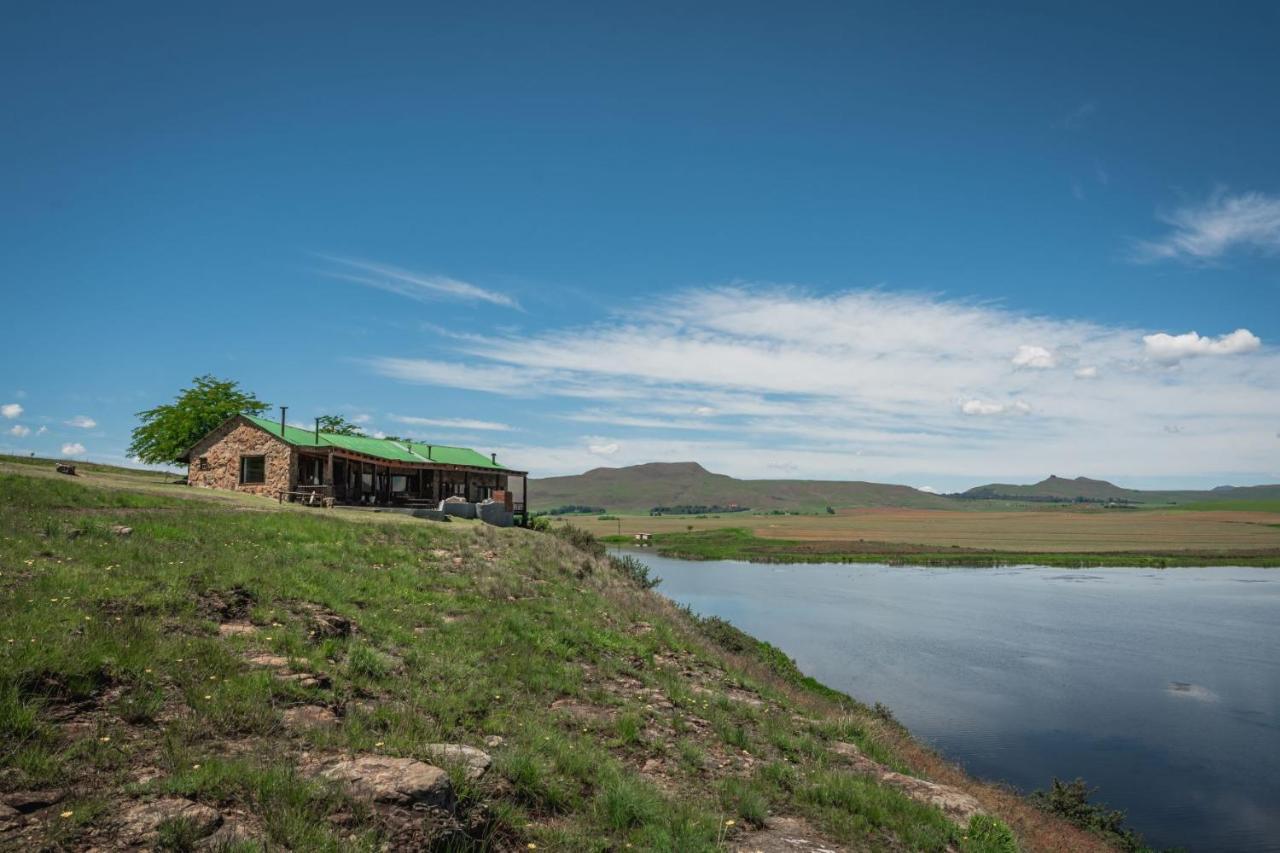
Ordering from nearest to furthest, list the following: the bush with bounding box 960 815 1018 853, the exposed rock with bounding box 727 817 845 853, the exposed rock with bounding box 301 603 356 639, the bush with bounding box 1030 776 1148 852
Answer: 1. the exposed rock with bounding box 727 817 845 853
2. the bush with bounding box 960 815 1018 853
3. the exposed rock with bounding box 301 603 356 639
4. the bush with bounding box 1030 776 1148 852

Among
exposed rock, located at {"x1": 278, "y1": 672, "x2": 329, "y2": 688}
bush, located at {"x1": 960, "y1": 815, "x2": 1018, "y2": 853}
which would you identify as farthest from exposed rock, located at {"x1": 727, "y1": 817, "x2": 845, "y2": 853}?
exposed rock, located at {"x1": 278, "y1": 672, "x2": 329, "y2": 688}

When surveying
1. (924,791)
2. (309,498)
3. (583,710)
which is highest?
(309,498)

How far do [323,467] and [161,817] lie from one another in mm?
38551

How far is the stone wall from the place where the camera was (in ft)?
129

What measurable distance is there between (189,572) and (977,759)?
22888 mm

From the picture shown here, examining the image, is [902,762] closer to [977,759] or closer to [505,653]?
[505,653]

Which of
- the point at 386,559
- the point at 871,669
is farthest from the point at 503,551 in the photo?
the point at 871,669

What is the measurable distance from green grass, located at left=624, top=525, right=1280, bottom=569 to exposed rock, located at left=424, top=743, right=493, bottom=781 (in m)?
91.6

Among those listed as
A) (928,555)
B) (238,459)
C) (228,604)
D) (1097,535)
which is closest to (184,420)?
(238,459)

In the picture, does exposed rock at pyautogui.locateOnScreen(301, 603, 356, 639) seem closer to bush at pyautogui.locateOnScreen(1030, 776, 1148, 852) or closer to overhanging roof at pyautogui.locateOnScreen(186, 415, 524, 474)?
bush at pyautogui.locateOnScreen(1030, 776, 1148, 852)

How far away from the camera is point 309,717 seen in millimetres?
10281

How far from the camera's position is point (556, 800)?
31.0 feet

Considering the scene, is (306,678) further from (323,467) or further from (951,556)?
(951,556)

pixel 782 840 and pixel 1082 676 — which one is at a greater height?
pixel 782 840
